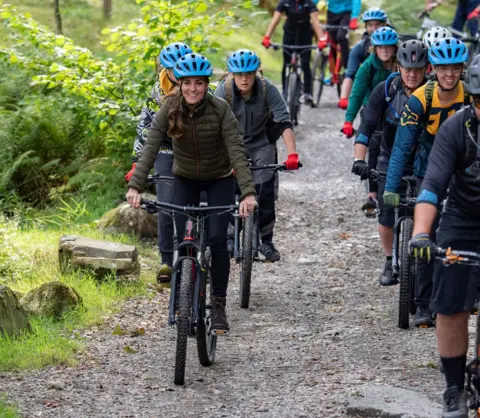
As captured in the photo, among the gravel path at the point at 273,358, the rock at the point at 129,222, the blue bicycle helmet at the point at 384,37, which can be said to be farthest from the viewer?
the rock at the point at 129,222

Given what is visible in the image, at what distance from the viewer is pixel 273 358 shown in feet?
26.2

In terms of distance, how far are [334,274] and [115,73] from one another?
12.2 ft

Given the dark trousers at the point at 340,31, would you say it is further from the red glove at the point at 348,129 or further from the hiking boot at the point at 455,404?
the hiking boot at the point at 455,404

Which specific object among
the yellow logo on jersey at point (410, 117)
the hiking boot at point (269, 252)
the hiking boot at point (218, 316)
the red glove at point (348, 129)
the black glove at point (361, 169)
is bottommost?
the hiking boot at point (269, 252)

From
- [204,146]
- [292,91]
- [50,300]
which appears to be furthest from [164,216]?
[292,91]

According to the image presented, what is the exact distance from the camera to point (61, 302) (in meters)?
9.04

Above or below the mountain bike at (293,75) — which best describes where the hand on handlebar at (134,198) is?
above

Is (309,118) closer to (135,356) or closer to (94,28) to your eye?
(94,28)

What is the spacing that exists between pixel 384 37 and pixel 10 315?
4541 mm

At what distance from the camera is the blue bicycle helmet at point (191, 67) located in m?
7.41

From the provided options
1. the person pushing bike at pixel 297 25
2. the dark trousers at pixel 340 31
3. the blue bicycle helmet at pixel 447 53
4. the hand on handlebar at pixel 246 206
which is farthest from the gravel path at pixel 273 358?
the dark trousers at pixel 340 31

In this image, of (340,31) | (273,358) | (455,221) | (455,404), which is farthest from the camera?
(340,31)

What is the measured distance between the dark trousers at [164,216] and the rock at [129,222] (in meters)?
2.47

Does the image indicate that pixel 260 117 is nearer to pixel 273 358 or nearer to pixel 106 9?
pixel 273 358
